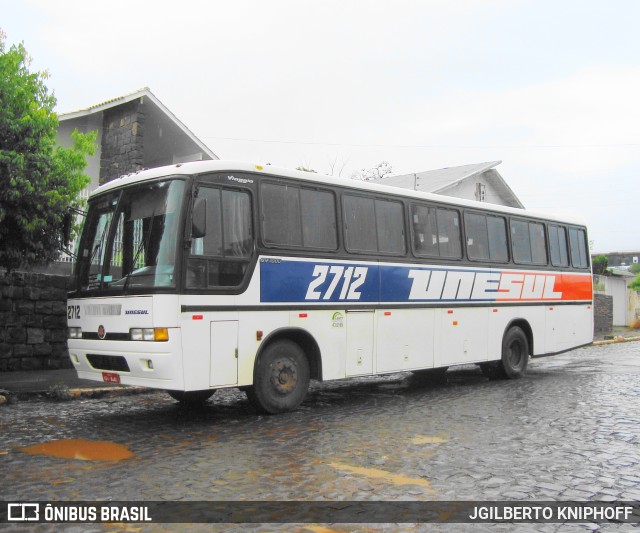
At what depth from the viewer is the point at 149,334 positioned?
7766 millimetres

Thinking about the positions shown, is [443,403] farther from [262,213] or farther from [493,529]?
[493,529]

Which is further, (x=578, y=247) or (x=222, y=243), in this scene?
(x=578, y=247)

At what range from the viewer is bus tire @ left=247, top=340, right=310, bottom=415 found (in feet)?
28.2

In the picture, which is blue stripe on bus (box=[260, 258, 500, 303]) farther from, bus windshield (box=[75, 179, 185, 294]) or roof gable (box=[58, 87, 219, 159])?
roof gable (box=[58, 87, 219, 159])

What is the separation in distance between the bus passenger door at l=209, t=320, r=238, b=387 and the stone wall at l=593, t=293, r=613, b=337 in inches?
1013

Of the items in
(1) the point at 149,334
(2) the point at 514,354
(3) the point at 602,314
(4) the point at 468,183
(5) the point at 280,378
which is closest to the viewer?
(1) the point at 149,334

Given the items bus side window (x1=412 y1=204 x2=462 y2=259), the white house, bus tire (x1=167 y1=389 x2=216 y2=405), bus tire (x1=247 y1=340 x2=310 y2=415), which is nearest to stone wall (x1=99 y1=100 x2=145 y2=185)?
bus side window (x1=412 y1=204 x2=462 y2=259)

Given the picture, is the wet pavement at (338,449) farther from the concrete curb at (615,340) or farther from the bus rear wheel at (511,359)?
the concrete curb at (615,340)

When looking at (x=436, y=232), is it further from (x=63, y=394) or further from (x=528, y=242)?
(x=63, y=394)

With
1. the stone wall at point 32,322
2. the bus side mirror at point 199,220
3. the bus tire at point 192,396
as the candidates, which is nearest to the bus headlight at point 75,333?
the bus tire at point 192,396

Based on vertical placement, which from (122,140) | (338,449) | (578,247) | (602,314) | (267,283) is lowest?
(338,449)

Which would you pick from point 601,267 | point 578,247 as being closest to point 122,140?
point 578,247

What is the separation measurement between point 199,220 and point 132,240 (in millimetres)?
1070

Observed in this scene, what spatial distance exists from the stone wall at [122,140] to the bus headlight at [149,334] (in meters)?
10.8
